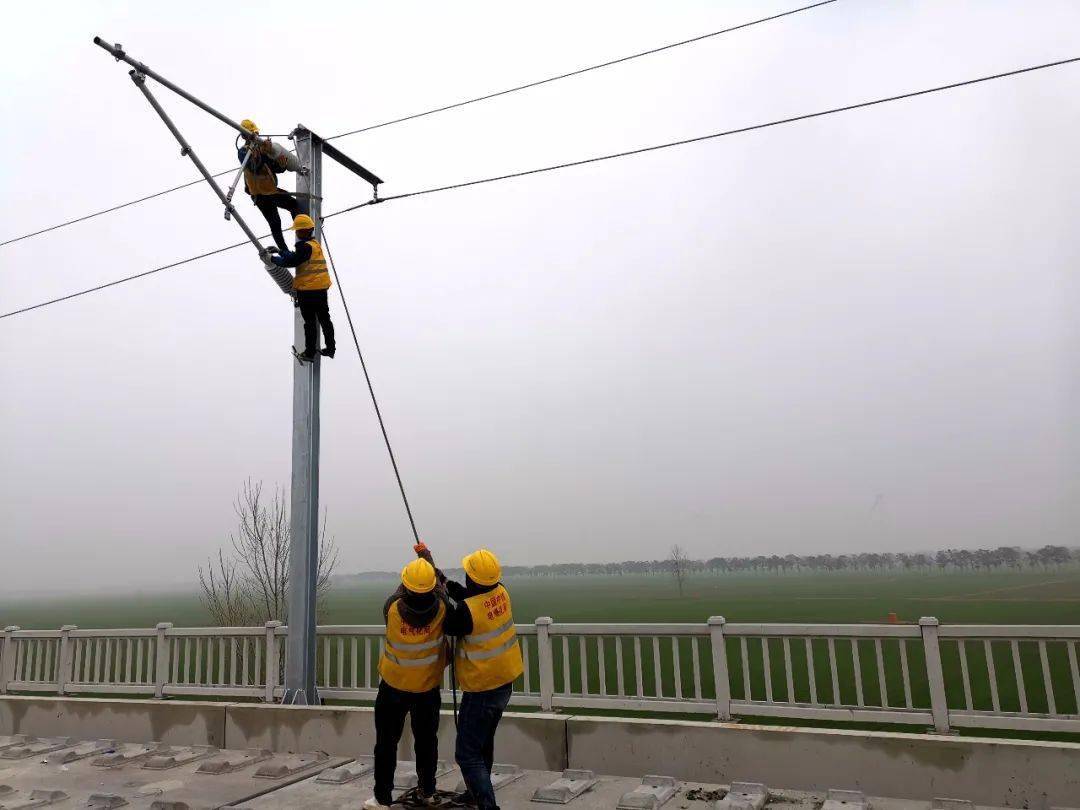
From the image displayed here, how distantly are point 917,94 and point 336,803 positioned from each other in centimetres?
979

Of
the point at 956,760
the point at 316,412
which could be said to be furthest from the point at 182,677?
the point at 956,760

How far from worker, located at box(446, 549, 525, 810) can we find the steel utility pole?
416 centimetres

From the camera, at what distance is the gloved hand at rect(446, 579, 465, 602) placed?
591 cm

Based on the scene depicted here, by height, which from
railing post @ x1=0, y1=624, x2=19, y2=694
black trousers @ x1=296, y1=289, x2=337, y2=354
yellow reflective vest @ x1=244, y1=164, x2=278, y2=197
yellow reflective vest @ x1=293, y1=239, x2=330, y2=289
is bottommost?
railing post @ x1=0, y1=624, x2=19, y2=694

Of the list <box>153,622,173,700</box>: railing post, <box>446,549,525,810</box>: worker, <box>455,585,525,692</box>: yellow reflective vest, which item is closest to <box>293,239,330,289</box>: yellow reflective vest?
<box>446,549,525,810</box>: worker

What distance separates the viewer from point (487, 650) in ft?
18.8

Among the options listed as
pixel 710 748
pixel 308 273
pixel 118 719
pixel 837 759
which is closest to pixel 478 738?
pixel 710 748

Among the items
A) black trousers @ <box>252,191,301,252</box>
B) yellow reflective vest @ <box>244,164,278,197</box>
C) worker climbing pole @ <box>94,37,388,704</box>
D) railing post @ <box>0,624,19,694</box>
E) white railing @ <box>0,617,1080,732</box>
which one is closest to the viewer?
white railing @ <box>0,617,1080,732</box>

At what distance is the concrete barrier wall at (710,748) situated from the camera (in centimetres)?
592

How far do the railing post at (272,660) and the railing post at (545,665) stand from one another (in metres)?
3.73

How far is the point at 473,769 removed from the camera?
18.4 feet

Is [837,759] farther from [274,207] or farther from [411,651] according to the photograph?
[274,207]

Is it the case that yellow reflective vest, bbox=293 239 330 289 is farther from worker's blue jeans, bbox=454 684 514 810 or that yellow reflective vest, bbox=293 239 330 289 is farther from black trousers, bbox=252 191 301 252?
worker's blue jeans, bbox=454 684 514 810

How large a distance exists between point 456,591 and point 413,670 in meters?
0.80
